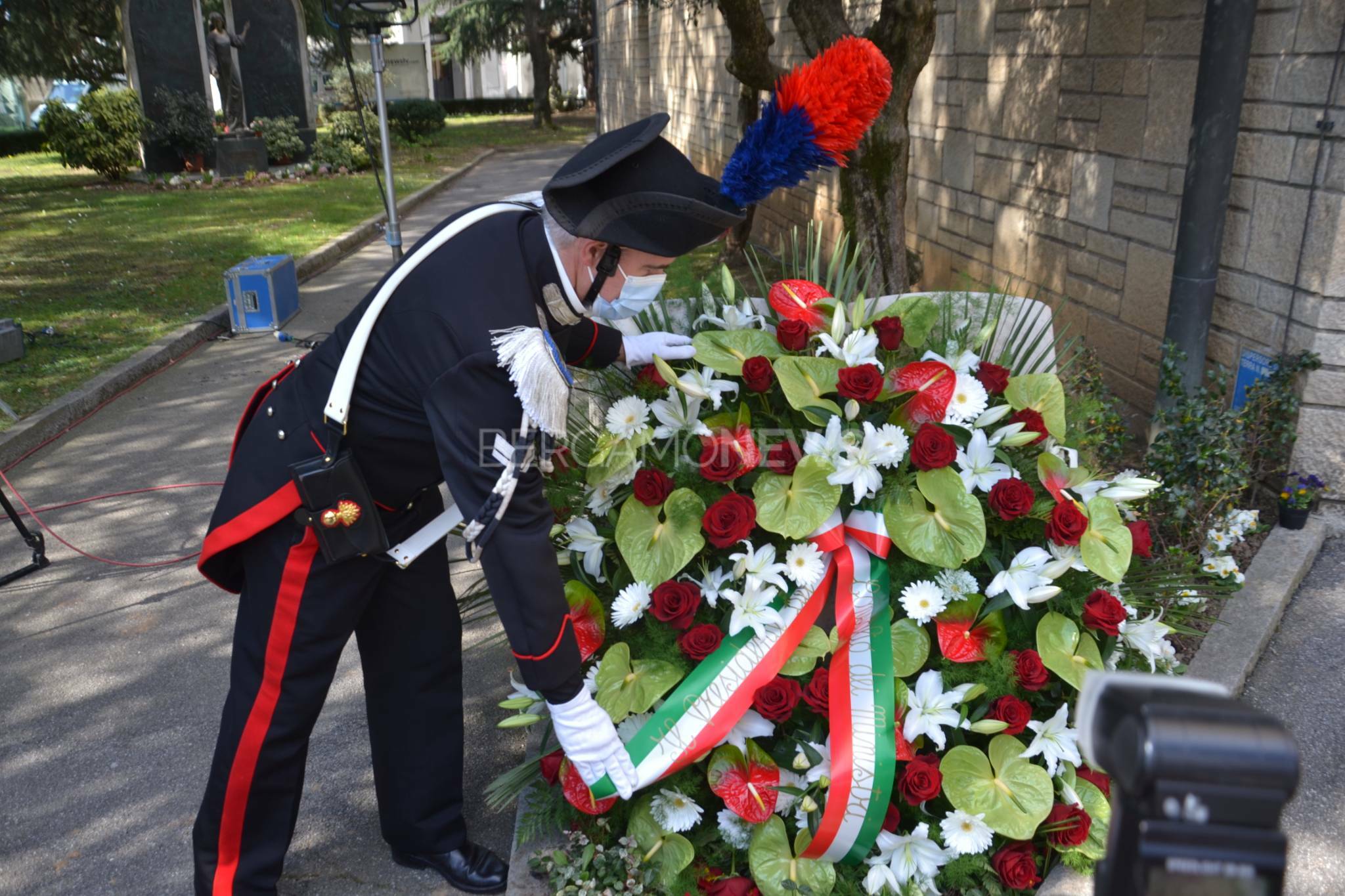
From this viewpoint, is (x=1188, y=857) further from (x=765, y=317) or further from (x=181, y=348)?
(x=181, y=348)

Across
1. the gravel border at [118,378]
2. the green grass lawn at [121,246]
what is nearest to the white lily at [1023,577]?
the gravel border at [118,378]

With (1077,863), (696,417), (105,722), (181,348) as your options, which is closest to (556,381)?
(696,417)

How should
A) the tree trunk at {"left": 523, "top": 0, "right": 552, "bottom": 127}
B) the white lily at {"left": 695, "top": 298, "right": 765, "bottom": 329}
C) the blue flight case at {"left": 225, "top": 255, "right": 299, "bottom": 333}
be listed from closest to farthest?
the white lily at {"left": 695, "top": 298, "right": 765, "bottom": 329}
the blue flight case at {"left": 225, "top": 255, "right": 299, "bottom": 333}
the tree trunk at {"left": 523, "top": 0, "right": 552, "bottom": 127}

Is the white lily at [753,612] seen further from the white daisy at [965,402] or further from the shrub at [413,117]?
the shrub at [413,117]

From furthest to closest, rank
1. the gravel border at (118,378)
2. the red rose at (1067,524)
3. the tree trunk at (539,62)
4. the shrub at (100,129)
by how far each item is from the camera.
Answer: the tree trunk at (539,62) < the shrub at (100,129) < the gravel border at (118,378) < the red rose at (1067,524)

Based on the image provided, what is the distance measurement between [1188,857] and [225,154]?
69.5 feet

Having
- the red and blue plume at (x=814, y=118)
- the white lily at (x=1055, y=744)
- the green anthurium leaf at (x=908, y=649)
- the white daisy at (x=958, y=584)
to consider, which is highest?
the red and blue plume at (x=814, y=118)

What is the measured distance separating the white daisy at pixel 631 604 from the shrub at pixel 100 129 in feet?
65.1

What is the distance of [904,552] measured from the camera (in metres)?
2.45

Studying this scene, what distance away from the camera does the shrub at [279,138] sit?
20266 mm

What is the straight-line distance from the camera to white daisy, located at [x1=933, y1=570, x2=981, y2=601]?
2381mm

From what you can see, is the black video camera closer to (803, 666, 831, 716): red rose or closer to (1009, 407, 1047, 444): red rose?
(803, 666, 831, 716): red rose

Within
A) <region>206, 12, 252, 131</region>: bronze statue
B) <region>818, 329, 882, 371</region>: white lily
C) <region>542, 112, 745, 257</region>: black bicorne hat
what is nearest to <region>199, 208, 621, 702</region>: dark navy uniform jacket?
<region>542, 112, 745, 257</region>: black bicorne hat

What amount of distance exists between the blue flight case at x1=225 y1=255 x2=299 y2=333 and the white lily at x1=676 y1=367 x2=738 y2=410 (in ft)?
25.2
